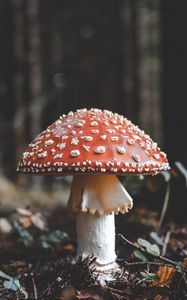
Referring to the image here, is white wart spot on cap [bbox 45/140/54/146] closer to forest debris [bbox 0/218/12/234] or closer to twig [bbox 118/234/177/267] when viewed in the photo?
twig [bbox 118/234/177/267]

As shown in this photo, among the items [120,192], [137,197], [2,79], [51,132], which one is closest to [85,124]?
[51,132]

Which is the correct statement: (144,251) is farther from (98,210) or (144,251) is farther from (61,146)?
(61,146)

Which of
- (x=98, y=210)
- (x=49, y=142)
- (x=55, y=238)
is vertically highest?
(x=49, y=142)

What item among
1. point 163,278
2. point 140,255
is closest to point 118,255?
point 140,255

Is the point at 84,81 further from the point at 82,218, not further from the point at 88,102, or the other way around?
the point at 82,218

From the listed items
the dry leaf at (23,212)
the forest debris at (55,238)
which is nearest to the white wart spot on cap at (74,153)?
the forest debris at (55,238)

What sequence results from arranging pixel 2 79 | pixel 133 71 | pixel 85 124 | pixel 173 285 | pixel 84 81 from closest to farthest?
pixel 173 285, pixel 85 124, pixel 2 79, pixel 133 71, pixel 84 81
